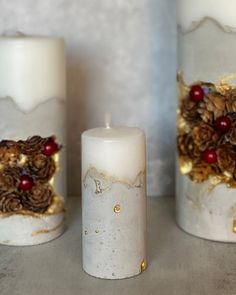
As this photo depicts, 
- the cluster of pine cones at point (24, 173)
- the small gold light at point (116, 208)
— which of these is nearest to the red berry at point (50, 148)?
the cluster of pine cones at point (24, 173)

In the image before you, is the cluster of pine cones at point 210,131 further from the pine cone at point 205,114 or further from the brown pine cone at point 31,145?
the brown pine cone at point 31,145

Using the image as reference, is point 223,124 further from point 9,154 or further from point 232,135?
point 9,154

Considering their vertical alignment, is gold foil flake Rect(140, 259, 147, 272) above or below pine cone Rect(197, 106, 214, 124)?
below

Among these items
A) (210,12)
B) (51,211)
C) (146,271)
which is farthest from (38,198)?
(210,12)

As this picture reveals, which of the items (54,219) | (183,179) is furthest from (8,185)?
(183,179)

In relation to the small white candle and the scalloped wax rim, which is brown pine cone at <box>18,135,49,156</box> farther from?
the scalloped wax rim

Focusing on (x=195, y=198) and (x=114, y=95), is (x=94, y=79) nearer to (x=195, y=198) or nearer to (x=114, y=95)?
(x=114, y=95)

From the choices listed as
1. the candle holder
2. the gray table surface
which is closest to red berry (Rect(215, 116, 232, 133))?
the candle holder

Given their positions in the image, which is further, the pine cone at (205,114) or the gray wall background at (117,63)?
the gray wall background at (117,63)

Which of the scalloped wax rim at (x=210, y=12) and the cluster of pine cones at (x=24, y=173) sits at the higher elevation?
the scalloped wax rim at (x=210, y=12)
